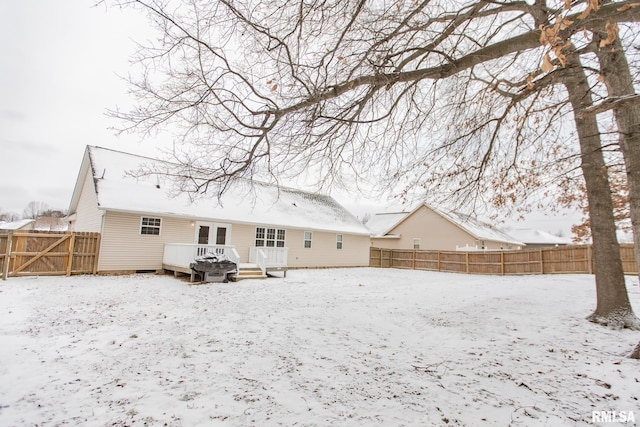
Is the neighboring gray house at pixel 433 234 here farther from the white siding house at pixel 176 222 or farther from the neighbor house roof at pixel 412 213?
the white siding house at pixel 176 222

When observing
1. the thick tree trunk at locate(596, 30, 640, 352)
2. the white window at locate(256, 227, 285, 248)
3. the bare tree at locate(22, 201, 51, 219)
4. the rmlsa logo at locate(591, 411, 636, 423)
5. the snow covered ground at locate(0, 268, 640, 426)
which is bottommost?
the snow covered ground at locate(0, 268, 640, 426)

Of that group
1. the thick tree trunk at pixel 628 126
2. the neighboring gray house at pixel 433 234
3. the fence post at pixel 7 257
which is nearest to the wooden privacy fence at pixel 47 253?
the fence post at pixel 7 257

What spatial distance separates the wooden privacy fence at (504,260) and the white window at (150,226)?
50.5ft

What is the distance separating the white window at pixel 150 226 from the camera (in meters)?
13.2

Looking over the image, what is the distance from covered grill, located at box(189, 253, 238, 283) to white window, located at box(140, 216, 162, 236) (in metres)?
3.22

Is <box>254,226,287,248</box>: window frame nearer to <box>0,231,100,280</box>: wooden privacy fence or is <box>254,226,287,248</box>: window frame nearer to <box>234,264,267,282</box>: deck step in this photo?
<box>234,264,267,282</box>: deck step

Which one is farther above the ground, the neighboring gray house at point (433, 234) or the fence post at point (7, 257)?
the neighboring gray house at point (433, 234)

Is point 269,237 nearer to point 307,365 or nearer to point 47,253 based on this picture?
point 47,253

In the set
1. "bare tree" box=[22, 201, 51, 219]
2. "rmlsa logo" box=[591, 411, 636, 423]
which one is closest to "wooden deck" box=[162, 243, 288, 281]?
"rmlsa logo" box=[591, 411, 636, 423]

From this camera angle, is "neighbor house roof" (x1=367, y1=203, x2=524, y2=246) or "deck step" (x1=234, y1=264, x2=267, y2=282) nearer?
"deck step" (x1=234, y1=264, x2=267, y2=282)

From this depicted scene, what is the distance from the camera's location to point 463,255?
64.2 ft

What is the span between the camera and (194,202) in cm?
1145

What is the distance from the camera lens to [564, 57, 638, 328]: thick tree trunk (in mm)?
5512

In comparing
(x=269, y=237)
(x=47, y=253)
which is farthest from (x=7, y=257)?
(x=269, y=237)
